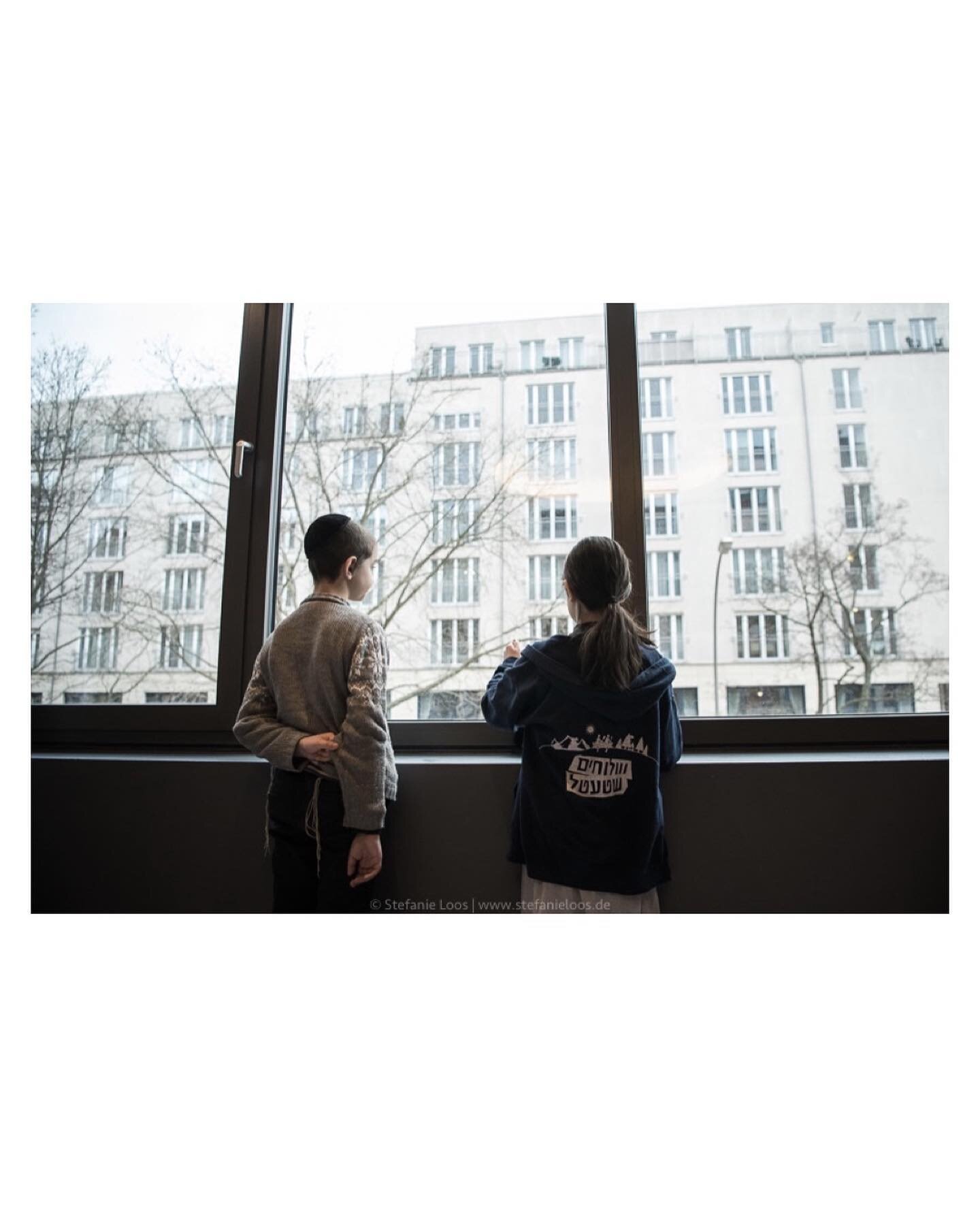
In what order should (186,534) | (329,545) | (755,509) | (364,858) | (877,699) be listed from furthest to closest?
(186,534)
(755,509)
(877,699)
(329,545)
(364,858)

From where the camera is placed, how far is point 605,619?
136cm

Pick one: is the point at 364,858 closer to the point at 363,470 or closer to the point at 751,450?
the point at 363,470

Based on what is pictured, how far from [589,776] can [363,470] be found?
1.14m

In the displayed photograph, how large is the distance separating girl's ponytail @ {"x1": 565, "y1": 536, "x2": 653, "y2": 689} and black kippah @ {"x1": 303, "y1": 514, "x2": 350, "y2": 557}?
21.1 inches

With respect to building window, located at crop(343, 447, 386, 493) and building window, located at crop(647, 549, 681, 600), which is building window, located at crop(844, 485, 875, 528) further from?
building window, located at crop(343, 447, 386, 493)

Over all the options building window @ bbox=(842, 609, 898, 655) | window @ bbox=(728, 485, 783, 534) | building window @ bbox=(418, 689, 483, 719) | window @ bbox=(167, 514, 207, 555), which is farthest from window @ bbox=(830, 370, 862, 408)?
window @ bbox=(167, 514, 207, 555)

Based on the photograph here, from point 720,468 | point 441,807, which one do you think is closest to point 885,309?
point 720,468

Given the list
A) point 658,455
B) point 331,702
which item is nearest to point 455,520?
point 658,455

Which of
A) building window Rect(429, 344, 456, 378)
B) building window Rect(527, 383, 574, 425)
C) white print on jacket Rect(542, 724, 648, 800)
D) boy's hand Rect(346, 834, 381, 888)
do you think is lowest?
boy's hand Rect(346, 834, 381, 888)

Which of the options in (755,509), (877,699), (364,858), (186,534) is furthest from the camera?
(186,534)

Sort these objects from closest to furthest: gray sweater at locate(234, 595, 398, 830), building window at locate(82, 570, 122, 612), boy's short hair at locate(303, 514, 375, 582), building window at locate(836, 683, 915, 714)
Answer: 1. gray sweater at locate(234, 595, 398, 830)
2. boy's short hair at locate(303, 514, 375, 582)
3. building window at locate(836, 683, 915, 714)
4. building window at locate(82, 570, 122, 612)

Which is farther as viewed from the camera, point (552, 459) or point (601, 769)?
point (552, 459)

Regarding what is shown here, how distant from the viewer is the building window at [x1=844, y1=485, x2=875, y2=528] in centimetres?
179

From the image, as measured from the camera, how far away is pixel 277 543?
6.11 feet
